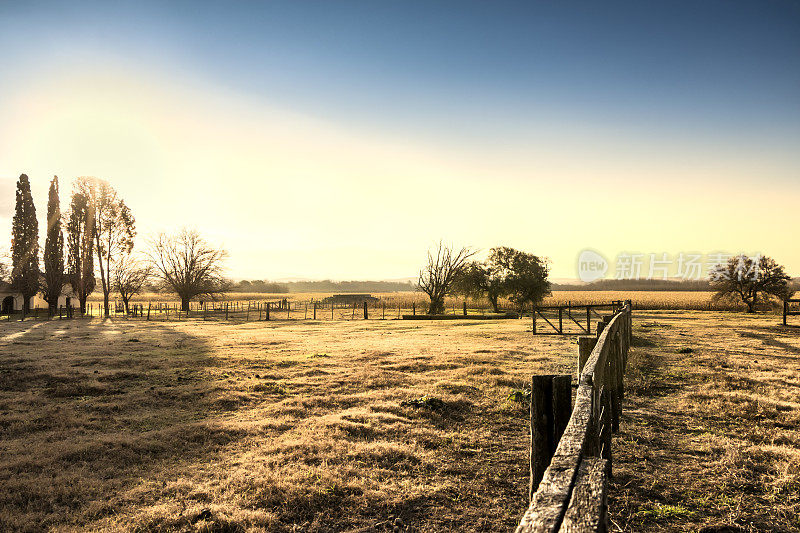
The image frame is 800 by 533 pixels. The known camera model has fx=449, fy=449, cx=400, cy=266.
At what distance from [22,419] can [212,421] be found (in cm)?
378

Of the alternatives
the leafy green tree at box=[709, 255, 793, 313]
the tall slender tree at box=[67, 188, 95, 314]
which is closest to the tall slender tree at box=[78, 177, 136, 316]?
the tall slender tree at box=[67, 188, 95, 314]

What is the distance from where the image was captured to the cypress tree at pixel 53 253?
46812mm

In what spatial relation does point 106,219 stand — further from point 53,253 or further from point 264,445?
point 264,445

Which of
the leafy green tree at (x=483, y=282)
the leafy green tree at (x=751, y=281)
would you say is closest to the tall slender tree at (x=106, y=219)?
the leafy green tree at (x=483, y=282)

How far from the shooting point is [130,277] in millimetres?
58062

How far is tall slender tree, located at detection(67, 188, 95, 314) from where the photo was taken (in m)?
48.1

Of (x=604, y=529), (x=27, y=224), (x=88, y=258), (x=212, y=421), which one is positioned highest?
(x=27, y=224)

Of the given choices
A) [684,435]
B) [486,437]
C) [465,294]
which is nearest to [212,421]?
[486,437]

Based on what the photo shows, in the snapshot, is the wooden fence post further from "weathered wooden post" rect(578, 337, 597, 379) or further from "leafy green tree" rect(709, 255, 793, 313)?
"leafy green tree" rect(709, 255, 793, 313)

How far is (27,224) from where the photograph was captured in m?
46.4

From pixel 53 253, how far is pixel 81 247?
2.53 metres

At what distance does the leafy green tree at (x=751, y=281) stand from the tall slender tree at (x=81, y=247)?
2714 inches

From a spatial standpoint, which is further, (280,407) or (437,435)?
(280,407)

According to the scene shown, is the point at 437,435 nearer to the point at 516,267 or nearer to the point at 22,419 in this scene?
the point at 22,419
